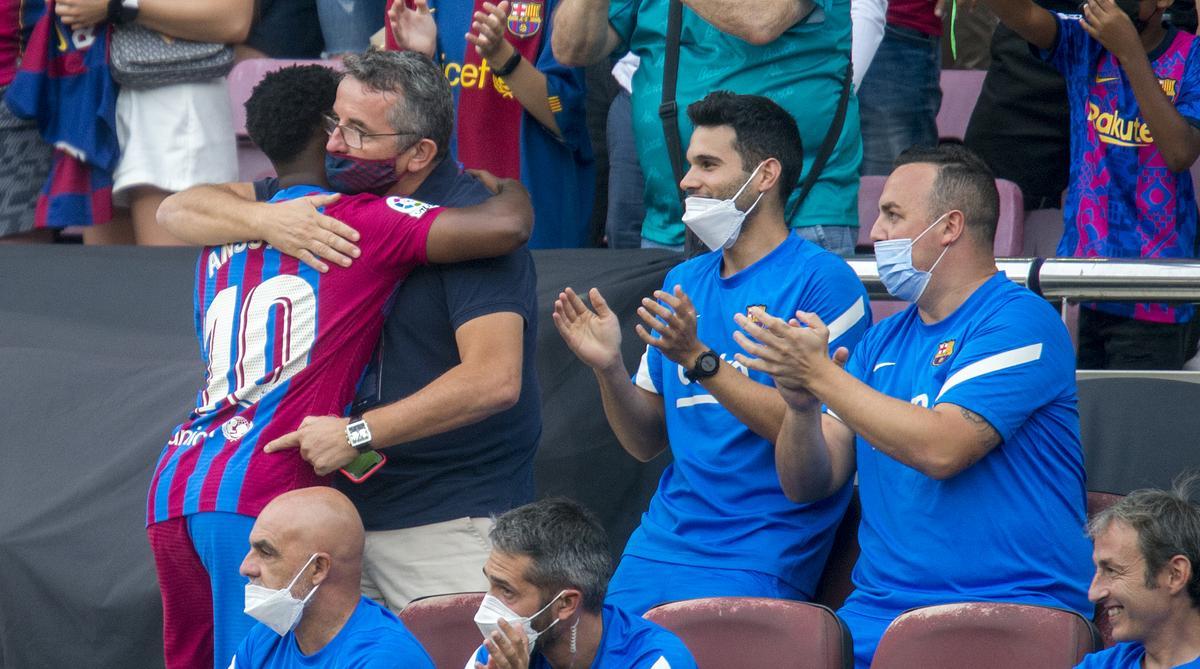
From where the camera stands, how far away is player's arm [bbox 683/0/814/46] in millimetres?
5133

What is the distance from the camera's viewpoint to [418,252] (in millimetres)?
4062

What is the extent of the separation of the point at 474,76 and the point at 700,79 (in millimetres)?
1111

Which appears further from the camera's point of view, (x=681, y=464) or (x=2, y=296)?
(x=2, y=296)

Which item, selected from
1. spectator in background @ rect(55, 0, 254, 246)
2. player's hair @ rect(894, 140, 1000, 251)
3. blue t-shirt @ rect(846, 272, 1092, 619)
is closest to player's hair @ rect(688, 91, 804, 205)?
player's hair @ rect(894, 140, 1000, 251)

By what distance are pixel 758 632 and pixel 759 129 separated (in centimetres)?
146

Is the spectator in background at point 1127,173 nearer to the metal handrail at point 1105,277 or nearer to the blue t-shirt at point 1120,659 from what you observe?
the metal handrail at point 1105,277

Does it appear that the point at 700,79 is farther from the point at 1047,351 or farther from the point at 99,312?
the point at 99,312

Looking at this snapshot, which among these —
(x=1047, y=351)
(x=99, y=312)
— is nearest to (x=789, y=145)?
(x=1047, y=351)

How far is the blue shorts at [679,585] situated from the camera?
171 inches

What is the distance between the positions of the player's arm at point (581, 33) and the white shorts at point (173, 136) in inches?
53.3

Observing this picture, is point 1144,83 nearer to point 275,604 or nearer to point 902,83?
point 902,83

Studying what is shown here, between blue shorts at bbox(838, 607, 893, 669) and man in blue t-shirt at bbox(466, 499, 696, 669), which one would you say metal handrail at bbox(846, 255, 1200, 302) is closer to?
blue shorts at bbox(838, 607, 893, 669)

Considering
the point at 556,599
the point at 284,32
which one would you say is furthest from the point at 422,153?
the point at 284,32

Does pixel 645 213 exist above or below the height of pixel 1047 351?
below
